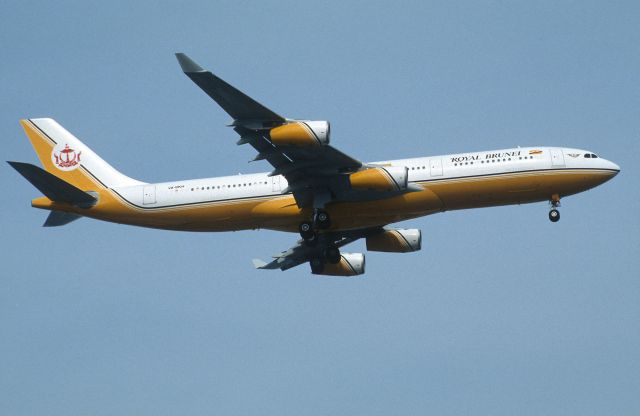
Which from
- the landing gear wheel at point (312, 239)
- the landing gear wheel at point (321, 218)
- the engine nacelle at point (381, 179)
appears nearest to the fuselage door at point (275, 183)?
the landing gear wheel at point (321, 218)

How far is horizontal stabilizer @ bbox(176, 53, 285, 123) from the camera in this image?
50484mm

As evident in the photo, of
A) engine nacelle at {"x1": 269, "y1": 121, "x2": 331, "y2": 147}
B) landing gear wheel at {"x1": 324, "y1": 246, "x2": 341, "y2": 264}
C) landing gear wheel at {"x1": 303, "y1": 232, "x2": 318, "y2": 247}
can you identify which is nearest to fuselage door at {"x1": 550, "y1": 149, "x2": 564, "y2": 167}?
engine nacelle at {"x1": 269, "y1": 121, "x2": 331, "y2": 147}

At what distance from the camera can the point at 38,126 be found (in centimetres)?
6844

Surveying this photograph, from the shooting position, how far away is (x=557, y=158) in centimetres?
6047

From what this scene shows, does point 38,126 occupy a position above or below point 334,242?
above

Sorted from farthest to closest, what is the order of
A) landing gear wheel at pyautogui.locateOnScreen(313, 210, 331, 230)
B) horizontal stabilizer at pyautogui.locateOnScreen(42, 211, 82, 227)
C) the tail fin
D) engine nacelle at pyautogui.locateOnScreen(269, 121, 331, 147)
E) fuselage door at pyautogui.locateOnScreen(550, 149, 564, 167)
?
the tail fin
horizontal stabilizer at pyautogui.locateOnScreen(42, 211, 82, 227)
landing gear wheel at pyautogui.locateOnScreen(313, 210, 331, 230)
fuselage door at pyautogui.locateOnScreen(550, 149, 564, 167)
engine nacelle at pyautogui.locateOnScreen(269, 121, 331, 147)

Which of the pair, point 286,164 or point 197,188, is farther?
point 197,188

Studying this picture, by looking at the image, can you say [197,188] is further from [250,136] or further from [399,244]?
[399,244]

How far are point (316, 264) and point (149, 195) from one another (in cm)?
1208

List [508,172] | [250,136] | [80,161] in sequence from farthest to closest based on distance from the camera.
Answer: [80,161], [508,172], [250,136]

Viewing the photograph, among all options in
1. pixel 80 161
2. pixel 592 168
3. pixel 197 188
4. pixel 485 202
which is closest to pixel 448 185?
pixel 485 202

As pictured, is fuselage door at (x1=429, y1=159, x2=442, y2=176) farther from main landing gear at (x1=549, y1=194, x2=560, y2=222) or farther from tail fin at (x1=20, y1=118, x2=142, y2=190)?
tail fin at (x1=20, y1=118, x2=142, y2=190)

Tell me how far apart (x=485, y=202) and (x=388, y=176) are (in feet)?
19.1

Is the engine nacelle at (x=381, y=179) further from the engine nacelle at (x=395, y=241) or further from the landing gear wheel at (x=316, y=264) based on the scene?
A: the landing gear wheel at (x=316, y=264)
